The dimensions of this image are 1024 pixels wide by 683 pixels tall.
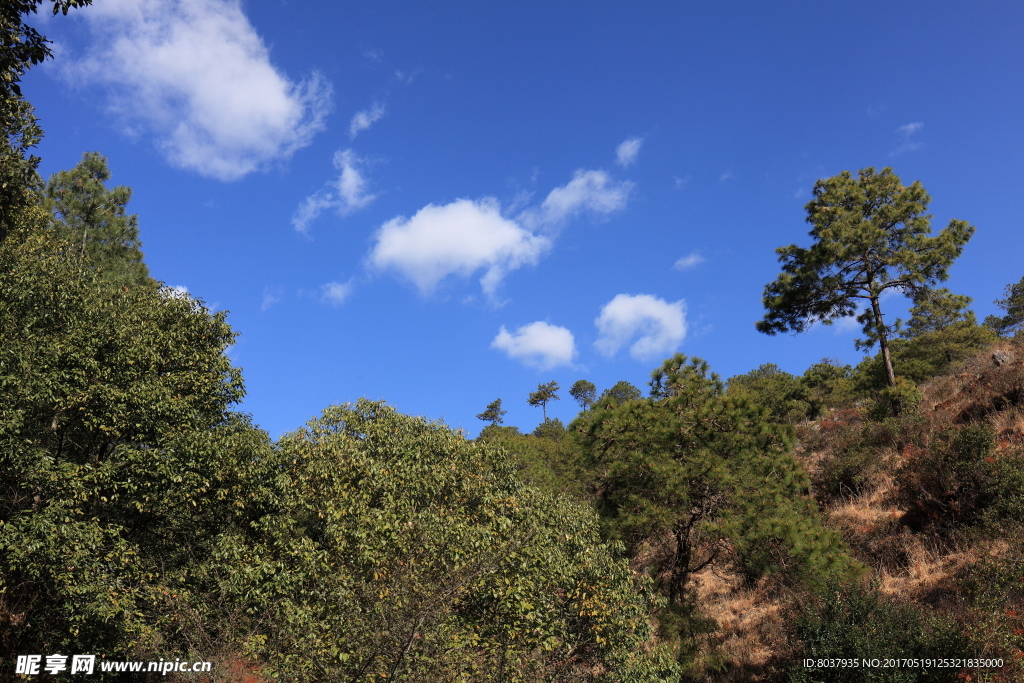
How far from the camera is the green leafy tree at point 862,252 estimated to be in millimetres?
29016

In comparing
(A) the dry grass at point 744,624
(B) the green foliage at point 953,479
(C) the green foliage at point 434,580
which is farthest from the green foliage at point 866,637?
(B) the green foliage at point 953,479

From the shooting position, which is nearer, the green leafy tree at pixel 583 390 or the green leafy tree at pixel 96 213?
the green leafy tree at pixel 96 213

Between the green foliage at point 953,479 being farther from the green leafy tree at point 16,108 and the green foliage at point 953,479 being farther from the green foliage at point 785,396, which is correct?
the green leafy tree at point 16,108

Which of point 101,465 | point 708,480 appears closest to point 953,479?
point 708,480

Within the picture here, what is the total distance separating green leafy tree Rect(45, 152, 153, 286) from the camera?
30.7 m

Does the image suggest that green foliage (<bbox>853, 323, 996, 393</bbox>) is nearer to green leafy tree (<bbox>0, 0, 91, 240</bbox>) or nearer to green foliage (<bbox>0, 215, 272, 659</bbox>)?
green foliage (<bbox>0, 215, 272, 659</bbox>)

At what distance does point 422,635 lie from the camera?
31.9 feet

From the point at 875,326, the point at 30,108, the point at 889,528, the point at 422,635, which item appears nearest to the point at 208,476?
the point at 422,635

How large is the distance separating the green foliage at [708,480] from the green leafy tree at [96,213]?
27135mm

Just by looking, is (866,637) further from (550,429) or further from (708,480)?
(550,429)

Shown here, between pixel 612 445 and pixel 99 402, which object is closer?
pixel 99 402

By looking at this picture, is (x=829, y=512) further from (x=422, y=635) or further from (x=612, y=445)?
(x=422, y=635)

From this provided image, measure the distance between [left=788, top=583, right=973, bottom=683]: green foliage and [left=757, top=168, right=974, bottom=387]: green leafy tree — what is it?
1745cm

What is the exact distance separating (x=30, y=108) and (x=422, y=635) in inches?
699
